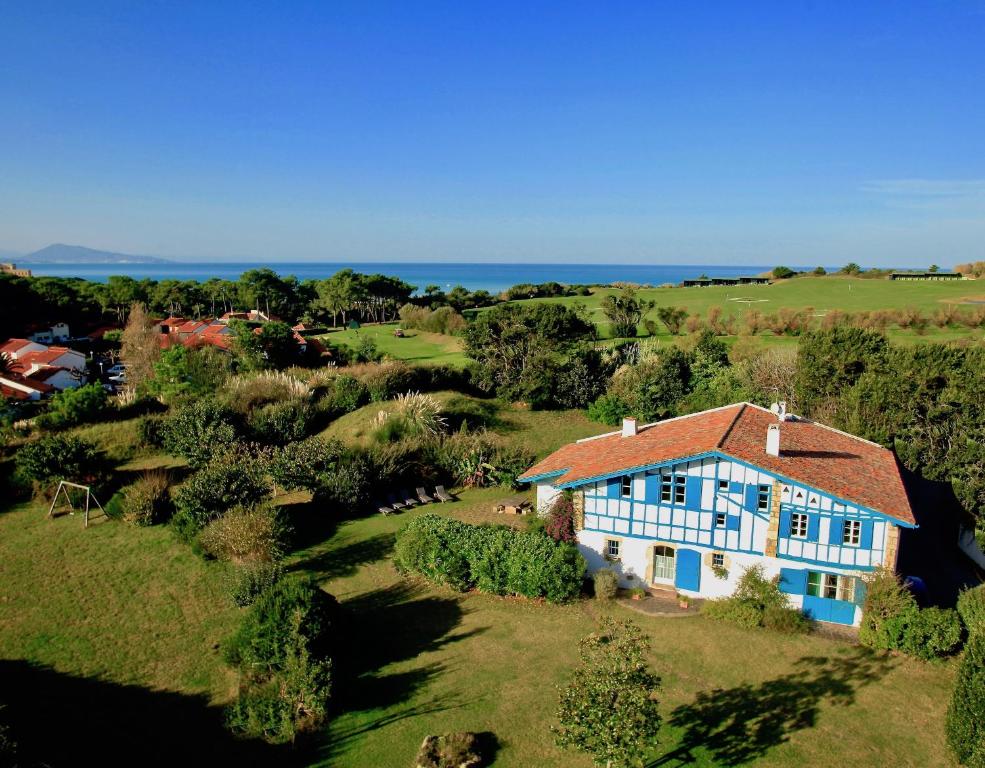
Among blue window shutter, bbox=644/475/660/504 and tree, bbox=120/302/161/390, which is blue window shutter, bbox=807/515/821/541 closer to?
blue window shutter, bbox=644/475/660/504

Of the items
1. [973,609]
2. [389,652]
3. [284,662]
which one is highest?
[973,609]

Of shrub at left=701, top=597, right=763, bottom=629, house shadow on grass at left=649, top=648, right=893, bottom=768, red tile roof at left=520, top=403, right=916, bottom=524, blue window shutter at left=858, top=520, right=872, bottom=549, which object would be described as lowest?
house shadow on grass at left=649, top=648, right=893, bottom=768

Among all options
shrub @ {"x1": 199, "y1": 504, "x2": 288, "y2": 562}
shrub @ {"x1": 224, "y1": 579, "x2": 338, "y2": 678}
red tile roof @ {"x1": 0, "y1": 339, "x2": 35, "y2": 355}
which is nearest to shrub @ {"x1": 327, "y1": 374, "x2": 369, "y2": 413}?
shrub @ {"x1": 199, "y1": 504, "x2": 288, "y2": 562}

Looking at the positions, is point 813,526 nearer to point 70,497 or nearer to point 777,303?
point 70,497

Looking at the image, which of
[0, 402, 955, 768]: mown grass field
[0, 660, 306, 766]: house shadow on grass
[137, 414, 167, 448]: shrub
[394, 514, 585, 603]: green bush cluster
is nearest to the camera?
[0, 660, 306, 766]: house shadow on grass

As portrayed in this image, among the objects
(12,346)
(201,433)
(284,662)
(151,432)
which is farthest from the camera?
(12,346)

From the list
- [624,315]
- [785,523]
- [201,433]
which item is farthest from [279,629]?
[624,315]

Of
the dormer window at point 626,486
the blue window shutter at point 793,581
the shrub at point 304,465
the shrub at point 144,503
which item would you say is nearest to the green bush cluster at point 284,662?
the dormer window at point 626,486

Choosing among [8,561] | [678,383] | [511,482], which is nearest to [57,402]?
[8,561]
